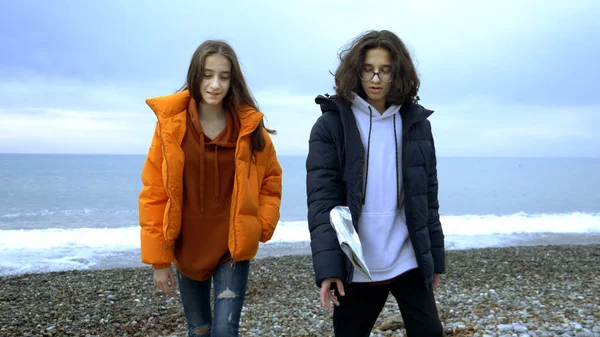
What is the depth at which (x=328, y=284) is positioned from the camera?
262cm

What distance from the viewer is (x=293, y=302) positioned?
299 inches

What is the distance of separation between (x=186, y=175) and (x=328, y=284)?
3.41ft

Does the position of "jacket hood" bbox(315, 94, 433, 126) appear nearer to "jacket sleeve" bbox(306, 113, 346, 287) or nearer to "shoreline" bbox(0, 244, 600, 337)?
"jacket sleeve" bbox(306, 113, 346, 287)

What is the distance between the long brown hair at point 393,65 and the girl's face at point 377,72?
21 millimetres

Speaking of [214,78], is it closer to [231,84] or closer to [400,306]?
[231,84]

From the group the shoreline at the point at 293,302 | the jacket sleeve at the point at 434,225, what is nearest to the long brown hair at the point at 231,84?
the jacket sleeve at the point at 434,225

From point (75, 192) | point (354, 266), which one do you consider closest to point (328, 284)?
point (354, 266)

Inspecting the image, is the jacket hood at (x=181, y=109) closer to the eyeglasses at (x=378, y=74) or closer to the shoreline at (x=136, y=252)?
the eyeglasses at (x=378, y=74)

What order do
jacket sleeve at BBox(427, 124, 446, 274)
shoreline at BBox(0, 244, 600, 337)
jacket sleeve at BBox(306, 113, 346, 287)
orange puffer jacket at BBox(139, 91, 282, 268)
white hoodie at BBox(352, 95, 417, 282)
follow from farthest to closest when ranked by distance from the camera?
shoreline at BBox(0, 244, 600, 337), orange puffer jacket at BBox(139, 91, 282, 268), jacket sleeve at BBox(427, 124, 446, 274), white hoodie at BBox(352, 95, 417, 282), jacket sleeve at BBox(306, 113, 346, 287)

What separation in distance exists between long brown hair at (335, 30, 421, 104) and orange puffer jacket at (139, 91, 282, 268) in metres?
0.64

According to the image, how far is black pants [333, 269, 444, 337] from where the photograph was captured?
272 cm

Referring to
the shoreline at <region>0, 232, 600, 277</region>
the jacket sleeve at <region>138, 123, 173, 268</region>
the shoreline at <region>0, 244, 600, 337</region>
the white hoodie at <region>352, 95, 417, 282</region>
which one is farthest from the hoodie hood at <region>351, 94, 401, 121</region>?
the shoreline at <region>0, 232, 600, 277</region>

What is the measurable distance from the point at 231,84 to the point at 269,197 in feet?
2.37

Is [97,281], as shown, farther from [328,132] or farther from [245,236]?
[328,132]
